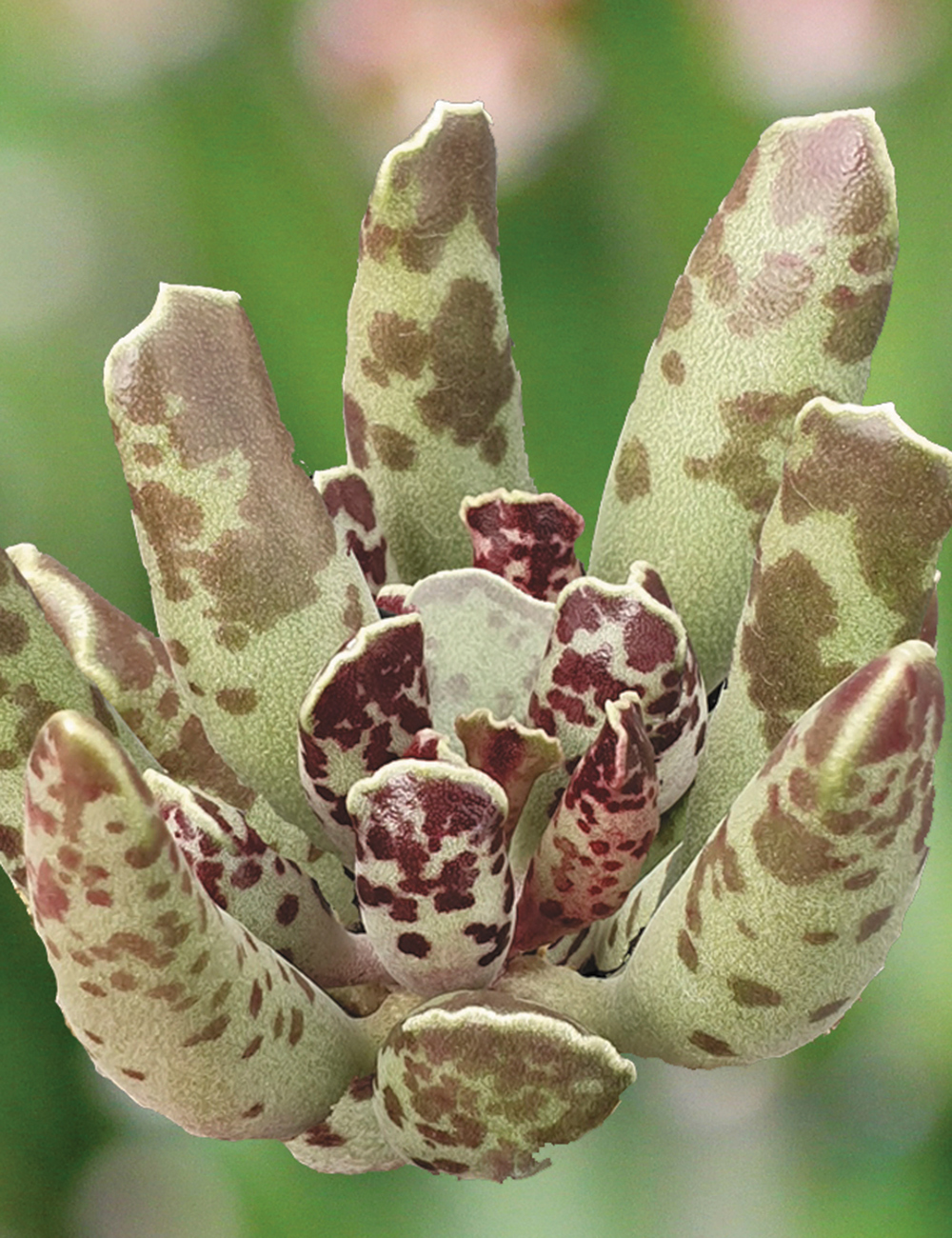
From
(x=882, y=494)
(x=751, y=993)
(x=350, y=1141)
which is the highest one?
(x=882, y=494)

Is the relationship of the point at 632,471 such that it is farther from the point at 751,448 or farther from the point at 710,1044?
the point at 710,1044

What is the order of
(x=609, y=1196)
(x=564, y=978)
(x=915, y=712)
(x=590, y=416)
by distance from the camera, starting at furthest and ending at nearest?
(x=590, y=416) → (x=609, y=1196) → (x=564, y=978) → (x=915, y=712)

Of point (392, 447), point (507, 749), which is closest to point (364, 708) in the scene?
point (507, 749)

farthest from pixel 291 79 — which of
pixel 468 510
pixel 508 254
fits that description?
pixel 468 510

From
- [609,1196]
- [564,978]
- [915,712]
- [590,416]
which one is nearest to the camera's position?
→ [915,712]

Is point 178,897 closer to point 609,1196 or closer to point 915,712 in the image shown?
point 915,712

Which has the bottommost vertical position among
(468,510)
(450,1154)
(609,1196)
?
(609,1196)
